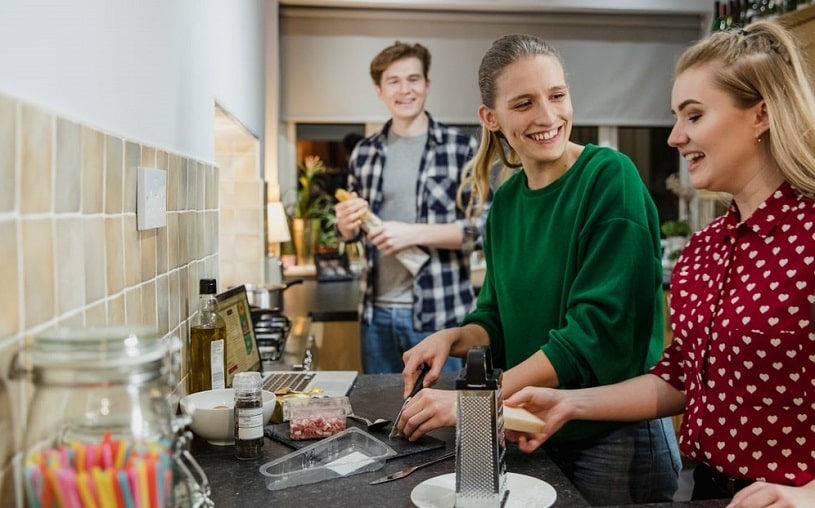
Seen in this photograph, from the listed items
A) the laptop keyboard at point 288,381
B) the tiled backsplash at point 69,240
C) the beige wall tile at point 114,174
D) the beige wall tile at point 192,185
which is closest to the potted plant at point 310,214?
the laptop keyboard at point 288,381

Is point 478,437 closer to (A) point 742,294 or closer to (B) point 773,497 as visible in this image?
(B) point 773,497

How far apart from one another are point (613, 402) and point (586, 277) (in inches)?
9.3

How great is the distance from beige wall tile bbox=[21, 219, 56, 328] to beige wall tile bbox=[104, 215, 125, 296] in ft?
0.76

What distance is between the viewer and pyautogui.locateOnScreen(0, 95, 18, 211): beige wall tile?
0.81 meters

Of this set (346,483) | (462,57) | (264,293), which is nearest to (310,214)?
(462,57)

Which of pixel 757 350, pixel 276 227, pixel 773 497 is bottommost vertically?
pixel 773 497

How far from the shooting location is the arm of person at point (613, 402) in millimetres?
1458

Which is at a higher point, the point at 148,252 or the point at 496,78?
the point at 496,78

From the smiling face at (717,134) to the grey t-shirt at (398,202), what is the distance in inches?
67.6

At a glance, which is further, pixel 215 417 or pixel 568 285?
pixel 568 285

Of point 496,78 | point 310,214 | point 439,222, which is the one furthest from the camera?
point 310,214

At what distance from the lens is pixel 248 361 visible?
6.37 ft

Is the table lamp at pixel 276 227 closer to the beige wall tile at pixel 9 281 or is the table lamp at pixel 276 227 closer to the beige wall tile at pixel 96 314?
the beige wall tile at pixel 96 314

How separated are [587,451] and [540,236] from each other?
0.44m
